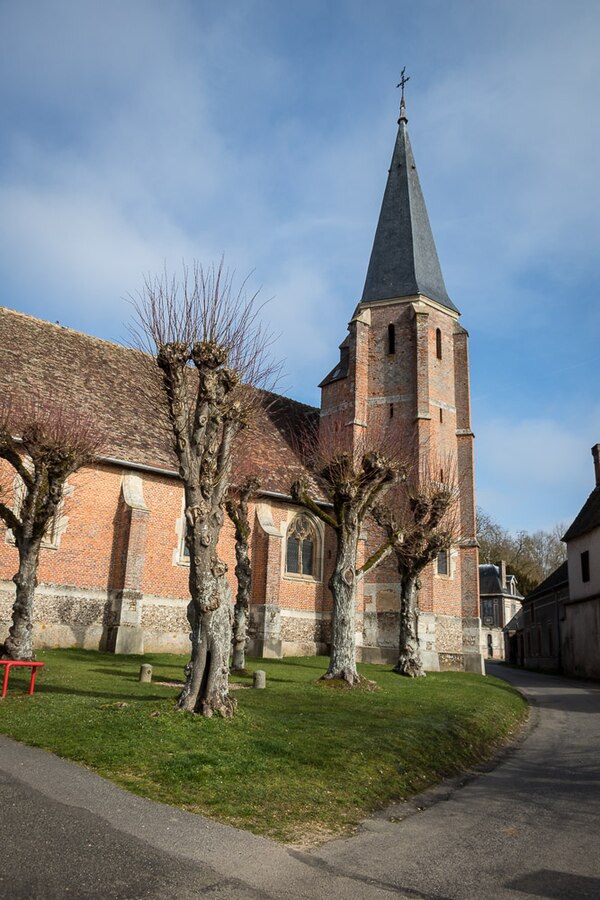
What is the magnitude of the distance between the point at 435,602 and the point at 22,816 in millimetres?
20949

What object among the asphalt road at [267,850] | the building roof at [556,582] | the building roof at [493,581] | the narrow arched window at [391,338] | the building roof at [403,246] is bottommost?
the asphalt road at [267,850]

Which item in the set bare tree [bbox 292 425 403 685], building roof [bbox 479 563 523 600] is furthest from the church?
building roof [bbox 479 563 523 600]

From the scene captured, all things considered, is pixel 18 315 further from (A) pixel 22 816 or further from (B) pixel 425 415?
(A) pixel 22 816

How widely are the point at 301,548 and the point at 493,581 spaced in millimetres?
44304

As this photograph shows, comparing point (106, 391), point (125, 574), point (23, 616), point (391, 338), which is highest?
point (391, 338)

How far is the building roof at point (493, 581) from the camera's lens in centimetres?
6438

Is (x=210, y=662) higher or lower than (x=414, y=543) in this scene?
lower

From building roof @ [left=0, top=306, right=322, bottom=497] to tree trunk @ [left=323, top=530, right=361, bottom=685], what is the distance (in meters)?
5.12

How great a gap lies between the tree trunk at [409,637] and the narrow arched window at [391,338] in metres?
11.5

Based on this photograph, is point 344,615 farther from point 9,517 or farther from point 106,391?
point 106,391

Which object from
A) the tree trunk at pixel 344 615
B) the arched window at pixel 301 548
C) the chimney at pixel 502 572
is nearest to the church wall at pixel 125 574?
the arched window at pixel 301 548

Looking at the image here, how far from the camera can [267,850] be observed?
5.55m

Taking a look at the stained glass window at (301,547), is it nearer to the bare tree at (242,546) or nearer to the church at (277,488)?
the church at (277,488)

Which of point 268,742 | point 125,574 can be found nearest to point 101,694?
point 268,742
